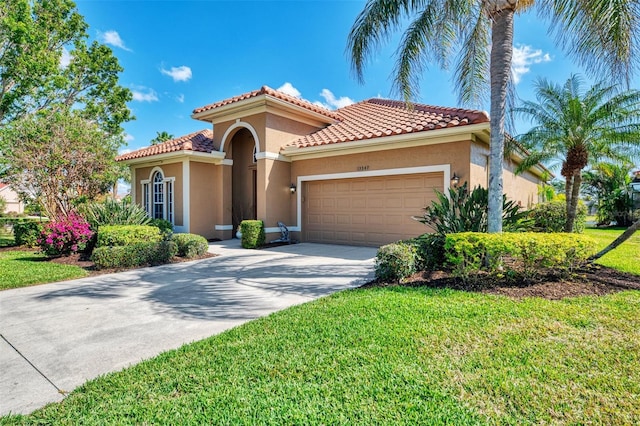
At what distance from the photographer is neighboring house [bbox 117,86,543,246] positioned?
11148 millimetres

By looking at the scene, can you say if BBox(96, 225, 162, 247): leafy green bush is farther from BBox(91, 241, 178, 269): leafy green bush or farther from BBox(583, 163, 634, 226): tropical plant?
BBox(583, 163, 634, 226): tropical plant

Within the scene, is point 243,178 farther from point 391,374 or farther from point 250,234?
point 391,374

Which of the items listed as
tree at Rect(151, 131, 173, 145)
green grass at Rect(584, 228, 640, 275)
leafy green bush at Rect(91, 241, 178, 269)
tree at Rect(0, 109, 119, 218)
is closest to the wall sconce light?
green grass at Rect(584, 228, 640, 275)

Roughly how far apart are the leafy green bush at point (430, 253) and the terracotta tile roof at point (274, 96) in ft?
29.2

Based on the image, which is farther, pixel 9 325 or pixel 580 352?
pixel 9 325

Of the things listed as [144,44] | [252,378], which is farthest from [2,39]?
[252,378]

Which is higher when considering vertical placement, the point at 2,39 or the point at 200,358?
the point at 2,39

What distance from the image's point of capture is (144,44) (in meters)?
18.4

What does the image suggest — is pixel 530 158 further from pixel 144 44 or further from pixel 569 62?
Answer: pixel 144 44

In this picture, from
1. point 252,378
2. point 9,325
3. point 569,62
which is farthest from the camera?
point 569,62

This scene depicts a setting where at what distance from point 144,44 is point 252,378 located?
68.7 ft

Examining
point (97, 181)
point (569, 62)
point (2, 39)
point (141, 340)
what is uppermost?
point (2, 39)

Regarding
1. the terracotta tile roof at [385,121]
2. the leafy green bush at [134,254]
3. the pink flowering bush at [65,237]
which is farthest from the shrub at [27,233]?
the terracotta tile roof at [385,121]

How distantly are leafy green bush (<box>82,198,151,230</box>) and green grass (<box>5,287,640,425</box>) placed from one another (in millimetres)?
8899
